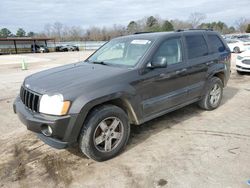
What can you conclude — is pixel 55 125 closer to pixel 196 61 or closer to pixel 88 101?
pixel 88 101

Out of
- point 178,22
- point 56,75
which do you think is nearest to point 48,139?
point 56,75

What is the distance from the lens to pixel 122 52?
4.34 metres

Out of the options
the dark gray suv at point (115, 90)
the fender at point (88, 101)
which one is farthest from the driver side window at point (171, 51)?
the fender at point (88, 101)

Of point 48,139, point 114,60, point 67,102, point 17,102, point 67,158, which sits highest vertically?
point 114,60

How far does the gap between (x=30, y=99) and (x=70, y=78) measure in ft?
2.06

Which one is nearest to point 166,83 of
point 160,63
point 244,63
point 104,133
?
point 160,63

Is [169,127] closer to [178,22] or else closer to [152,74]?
[152,74]

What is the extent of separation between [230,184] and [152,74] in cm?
189

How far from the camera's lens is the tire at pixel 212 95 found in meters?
5.17

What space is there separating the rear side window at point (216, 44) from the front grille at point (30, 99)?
386 cm

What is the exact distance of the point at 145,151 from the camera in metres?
3.64

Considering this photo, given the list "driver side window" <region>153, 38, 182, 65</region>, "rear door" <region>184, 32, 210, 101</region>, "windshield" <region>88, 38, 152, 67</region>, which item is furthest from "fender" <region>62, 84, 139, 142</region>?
"rear door" <region>184, 32, 210, 101</region>

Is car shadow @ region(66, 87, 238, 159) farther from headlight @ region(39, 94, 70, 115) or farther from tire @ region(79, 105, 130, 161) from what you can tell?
headlight @ region(39, 94, 70, 115)

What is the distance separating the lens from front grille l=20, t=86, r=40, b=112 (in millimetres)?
3159
